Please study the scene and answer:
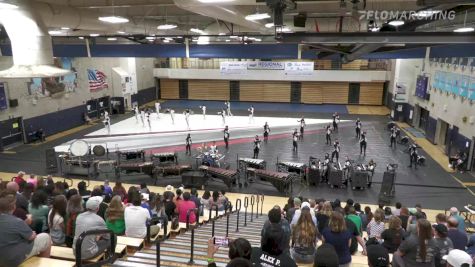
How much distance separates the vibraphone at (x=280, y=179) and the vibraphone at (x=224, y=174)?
3.52 ft

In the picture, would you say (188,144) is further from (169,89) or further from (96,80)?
(169,89)

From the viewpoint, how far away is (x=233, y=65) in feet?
96.3

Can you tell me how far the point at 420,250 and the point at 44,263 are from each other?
15.8 ft

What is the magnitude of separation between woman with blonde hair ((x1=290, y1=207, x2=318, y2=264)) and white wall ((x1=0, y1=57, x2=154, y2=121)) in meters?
22.2

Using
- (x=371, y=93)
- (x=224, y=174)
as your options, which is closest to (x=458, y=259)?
(x=224, y=174)

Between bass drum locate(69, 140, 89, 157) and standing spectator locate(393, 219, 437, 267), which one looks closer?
standing spectator locate(393, 219, 437, 267)

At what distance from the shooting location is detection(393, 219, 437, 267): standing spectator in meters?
4.84

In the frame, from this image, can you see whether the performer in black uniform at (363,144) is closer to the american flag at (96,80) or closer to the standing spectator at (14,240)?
the standing spectator at (14,240)

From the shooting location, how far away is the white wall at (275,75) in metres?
34.6

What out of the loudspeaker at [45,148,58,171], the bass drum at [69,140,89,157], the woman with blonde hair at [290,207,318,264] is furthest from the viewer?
the loudspeaker at [45,148,58,171]

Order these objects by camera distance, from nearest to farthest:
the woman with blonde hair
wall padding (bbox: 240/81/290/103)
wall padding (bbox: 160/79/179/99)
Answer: the woman with blonde hair
wall padding (bbox: 240/81/290/103)
wall padding (bbox: 160/79/179/99)

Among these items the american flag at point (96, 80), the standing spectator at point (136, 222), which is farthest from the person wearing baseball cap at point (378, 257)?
the american flag at point (96, 80)

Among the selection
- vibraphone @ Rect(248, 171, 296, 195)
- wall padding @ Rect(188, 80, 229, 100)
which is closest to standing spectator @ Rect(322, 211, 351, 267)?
vibraphone @ Rect(248, 171, 296, 195)

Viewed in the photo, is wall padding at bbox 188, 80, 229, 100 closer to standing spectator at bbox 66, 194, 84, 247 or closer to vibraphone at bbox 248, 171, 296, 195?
vibraphone at bbox 248, 171, 296, 195
